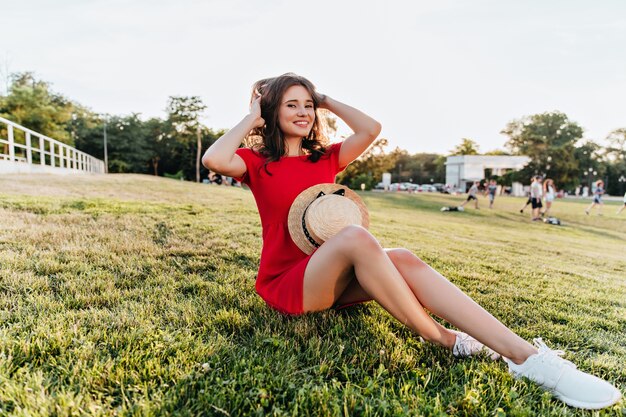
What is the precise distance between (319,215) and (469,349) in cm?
114

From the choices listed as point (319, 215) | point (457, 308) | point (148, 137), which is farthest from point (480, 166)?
point (457, 308)

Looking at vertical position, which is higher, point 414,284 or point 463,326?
point 414,284

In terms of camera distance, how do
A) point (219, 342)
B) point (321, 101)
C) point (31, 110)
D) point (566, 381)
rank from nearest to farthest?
point (566, 381) → point (219, 342) → point (321, 101) → point (31, 110)

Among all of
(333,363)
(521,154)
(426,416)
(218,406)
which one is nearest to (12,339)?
(218,406)

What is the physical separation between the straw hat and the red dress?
4.6 inches

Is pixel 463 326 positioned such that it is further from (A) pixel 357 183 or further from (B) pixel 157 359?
(A) pixel 357 183

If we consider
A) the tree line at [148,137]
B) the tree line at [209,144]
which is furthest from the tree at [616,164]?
the tree line at [148,137]

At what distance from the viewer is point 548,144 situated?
61750 mm

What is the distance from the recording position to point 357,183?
158 feet

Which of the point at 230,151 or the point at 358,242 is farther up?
the point at 230,151

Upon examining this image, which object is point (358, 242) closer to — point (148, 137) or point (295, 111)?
point (295, 111)

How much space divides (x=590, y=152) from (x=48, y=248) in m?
76.0

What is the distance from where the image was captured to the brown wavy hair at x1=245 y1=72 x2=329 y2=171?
3072mm

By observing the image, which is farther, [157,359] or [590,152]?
[590,152]
